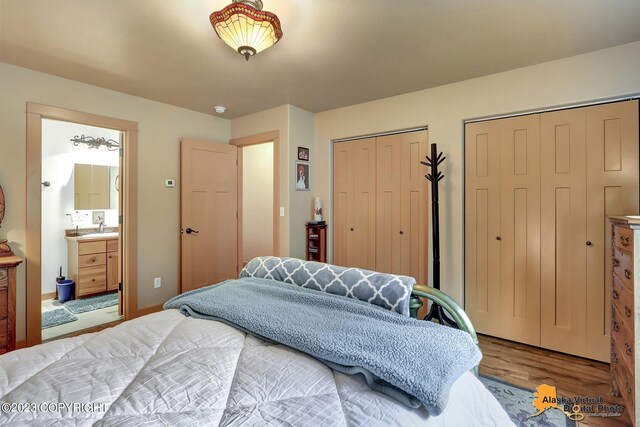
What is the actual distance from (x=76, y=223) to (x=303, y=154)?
3.39 metres

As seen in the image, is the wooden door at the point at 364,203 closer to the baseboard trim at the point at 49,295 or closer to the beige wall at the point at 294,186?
the beige wall at the point at 294,186

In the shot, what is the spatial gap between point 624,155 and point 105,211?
609cm

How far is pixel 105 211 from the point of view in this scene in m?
4.71

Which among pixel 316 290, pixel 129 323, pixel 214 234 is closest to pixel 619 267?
pixel 316 290

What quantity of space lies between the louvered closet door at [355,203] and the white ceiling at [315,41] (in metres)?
0.81

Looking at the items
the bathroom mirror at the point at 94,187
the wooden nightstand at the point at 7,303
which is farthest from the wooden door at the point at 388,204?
the bathroom mirror at the point at 94,187

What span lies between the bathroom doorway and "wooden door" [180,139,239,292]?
3.27 feet

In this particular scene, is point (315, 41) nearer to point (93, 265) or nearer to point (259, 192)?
point (259, 192)

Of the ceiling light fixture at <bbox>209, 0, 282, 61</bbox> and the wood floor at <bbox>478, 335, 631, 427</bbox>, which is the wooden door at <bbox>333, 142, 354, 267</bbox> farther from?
the ceiling light fixture at <bbox>209, 0, 282, 61</bbox>

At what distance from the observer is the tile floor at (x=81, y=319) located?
3066 millimetres

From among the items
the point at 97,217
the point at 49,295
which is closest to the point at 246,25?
the point at 97,217

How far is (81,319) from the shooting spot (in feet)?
11.2

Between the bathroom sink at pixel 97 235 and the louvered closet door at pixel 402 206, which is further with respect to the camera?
the bathroom sink at pixel 97 235

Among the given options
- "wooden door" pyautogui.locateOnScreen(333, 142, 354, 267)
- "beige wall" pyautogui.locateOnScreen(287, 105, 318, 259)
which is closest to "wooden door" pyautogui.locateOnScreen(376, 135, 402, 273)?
"wooden door" pyautogui.locateOnScreen(333, 142, 354, 267)
